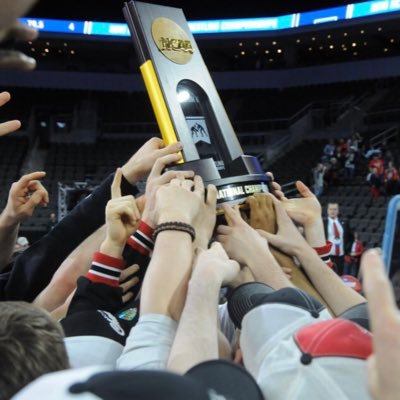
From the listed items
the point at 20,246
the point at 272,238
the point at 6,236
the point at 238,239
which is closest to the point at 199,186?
the point at 238,239

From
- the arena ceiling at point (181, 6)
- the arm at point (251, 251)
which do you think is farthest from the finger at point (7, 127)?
the arena ceiling at point (181, 6)

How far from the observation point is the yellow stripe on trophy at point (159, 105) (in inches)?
56.5

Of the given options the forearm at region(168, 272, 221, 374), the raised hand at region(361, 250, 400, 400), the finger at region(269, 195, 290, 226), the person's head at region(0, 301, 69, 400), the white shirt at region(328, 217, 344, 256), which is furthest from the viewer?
the white shirt at region(328, 217, 344, 256)

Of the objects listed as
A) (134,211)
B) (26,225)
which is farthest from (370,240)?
(134,211)

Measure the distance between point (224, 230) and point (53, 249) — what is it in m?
0.55

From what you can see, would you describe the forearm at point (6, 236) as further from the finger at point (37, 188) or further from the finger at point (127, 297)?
the finger at point (127, 297)

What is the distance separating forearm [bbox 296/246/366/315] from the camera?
1.22 metres

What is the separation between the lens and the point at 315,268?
4.32ft

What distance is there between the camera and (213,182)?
52.7 inches

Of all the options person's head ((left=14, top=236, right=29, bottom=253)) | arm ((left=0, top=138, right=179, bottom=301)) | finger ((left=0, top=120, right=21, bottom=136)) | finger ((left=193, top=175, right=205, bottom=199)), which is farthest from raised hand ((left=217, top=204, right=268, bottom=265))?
person's head ((left=14, top=236, right=29, bottom=253))

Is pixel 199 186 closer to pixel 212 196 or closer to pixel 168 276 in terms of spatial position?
pixel 212 196

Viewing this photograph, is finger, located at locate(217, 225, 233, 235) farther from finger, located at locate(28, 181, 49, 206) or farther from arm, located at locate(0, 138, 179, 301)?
finger, located at locate(28, 181, 49, 206)

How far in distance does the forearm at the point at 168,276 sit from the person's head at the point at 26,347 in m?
0.20

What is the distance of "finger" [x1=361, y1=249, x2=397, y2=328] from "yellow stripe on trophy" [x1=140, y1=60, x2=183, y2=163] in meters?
0.89
